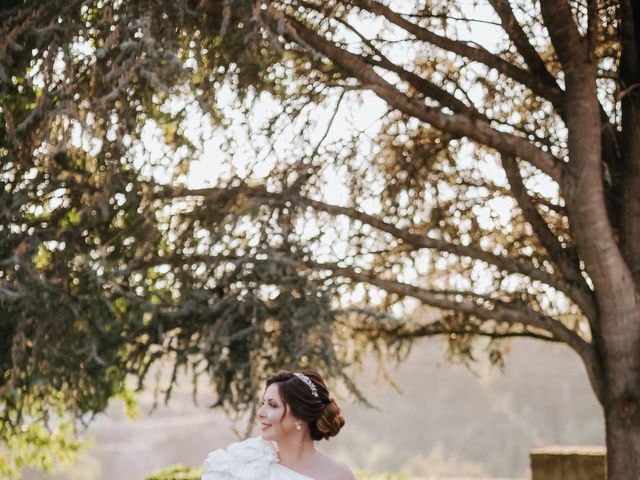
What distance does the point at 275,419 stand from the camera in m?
5.30

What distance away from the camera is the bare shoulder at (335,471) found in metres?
5.25

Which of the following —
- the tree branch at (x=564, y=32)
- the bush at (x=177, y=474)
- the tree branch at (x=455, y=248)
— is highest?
the tree branch at (x=564, y=32)

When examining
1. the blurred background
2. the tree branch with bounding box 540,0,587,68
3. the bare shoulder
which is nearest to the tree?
the tree branch with bounding box 540,0,587,68

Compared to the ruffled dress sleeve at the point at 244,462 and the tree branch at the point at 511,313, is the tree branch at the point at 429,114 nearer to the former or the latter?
the tree branch at the point at 511,313

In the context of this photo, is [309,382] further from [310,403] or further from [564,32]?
[564,32]

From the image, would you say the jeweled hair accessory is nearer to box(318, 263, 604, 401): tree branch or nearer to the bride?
the bride

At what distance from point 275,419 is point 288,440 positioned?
0.13 metres

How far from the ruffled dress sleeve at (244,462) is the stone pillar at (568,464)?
8641 millimetres

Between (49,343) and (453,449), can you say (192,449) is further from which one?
(49,343)

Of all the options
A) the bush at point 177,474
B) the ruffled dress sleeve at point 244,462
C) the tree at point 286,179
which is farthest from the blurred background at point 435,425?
the ruffled dress sleeve at point 244,462

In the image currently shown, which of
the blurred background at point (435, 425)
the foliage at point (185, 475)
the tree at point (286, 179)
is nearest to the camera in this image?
the tree at point (286, 179)

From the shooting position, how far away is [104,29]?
324 inches

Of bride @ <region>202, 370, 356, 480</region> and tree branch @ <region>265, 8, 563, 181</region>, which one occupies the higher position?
tree branch @ <region>265, 8, 563, 181</region>

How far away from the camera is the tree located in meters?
8.00
